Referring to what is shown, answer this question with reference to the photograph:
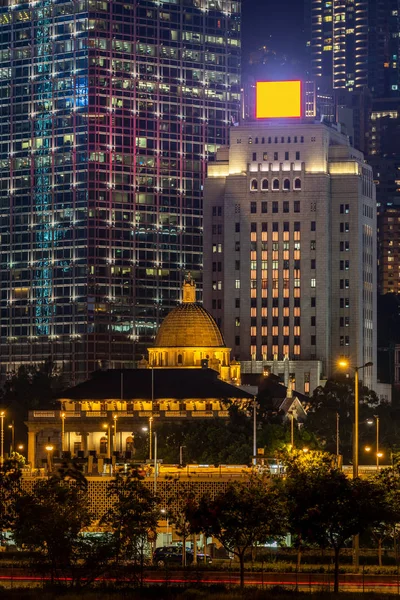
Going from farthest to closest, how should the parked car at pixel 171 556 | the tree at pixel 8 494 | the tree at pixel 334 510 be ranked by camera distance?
the parked car at pixel 171 556 → the tree at pixel 8 494 → the tree at pixel 334 510

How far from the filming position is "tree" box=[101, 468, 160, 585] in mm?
170625

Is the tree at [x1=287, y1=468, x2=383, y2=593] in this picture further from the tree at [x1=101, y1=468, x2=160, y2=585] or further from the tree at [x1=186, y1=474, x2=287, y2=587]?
the tree at [x1=101, y1=468, x2=160, y2=585]

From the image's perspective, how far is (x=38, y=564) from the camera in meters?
169

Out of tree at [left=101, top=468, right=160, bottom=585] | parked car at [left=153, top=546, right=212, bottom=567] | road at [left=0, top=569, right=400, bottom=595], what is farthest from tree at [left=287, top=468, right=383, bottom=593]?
parked car at [left=153, top=546, right=212, bottom=567]

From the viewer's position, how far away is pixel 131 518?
174250 millimetres

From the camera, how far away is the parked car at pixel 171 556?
181 metres

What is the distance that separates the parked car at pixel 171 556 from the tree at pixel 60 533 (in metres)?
6.90

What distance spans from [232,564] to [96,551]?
51.8ft

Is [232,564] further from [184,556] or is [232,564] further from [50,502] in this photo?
[50,502]

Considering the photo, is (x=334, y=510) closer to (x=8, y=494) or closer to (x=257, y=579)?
(x=257, y=579)

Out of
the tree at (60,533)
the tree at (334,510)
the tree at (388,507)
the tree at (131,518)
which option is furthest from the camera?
the tree at (388,507)

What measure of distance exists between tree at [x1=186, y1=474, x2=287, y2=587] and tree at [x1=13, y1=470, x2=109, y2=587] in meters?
7.59

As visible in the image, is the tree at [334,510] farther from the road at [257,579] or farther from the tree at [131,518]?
the tree at [131,518]

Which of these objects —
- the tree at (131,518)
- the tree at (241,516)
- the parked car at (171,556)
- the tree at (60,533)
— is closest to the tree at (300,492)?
the tree at (241,516)
